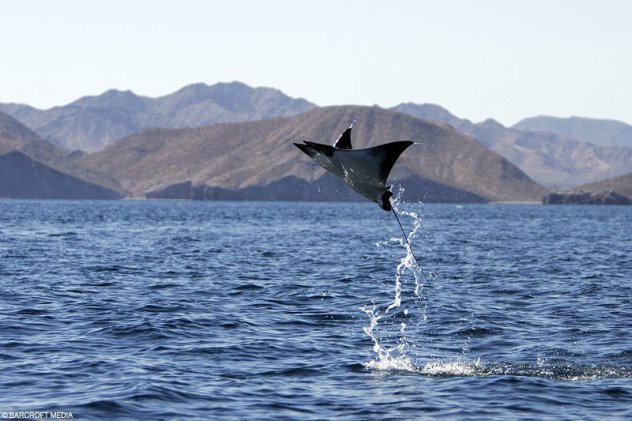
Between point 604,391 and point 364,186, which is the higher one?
point 364,186

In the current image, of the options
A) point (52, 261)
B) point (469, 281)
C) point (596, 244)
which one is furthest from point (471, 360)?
point (596, 244)

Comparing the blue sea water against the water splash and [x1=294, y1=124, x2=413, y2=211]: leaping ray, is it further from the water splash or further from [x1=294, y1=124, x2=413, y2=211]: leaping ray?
[x1=294, y1=124, x2=413, y2=211]: leaping ray

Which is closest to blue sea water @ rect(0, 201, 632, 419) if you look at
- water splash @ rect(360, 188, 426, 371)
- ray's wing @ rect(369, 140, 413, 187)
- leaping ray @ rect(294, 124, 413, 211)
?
water splash @ rect(360, 188, 426, 371)

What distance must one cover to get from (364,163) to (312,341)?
356 inches

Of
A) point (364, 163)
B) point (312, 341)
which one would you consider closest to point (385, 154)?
point (364, 163)

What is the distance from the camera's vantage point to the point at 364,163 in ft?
55.9

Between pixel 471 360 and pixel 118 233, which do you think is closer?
pixel 471 360

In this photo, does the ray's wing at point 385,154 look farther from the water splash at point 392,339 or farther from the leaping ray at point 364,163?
the water splash at point 392,339

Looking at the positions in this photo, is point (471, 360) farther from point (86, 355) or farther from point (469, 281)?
point (469, 281)

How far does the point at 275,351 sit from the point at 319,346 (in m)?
1.44

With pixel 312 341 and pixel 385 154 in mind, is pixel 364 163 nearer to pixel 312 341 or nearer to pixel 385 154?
pixel 385 154

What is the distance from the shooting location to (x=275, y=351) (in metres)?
23.2

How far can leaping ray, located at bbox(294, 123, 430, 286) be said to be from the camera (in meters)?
16.8

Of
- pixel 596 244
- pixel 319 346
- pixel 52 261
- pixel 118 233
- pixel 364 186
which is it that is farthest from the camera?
pixel 118 233
